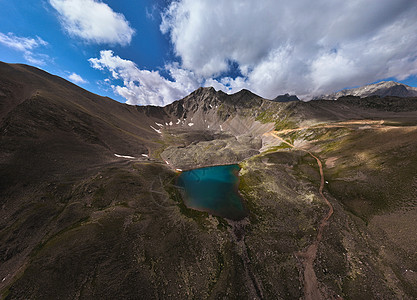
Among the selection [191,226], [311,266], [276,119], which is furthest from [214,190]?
[276,119]

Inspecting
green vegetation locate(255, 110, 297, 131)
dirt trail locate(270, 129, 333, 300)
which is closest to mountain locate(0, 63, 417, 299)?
dirt trail locate(270, 129, 333, 300)

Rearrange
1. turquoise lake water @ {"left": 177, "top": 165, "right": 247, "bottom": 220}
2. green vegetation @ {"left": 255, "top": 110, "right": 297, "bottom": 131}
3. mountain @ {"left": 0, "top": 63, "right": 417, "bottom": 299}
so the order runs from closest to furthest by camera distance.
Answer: mountain @ {"left": 0, "top": 63, "right": 417, "bottom": 299} → turquoise lake water @ {"left": 177, "top": 165, "right": 247, "bottom": 220} → green vegetation @ {"left": 255, "top": 110, "right": 297, "bottom": 131}

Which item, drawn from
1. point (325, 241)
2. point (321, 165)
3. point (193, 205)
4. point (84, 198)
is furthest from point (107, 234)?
point (321, 165)

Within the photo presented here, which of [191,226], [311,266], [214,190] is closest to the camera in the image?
[311,266]

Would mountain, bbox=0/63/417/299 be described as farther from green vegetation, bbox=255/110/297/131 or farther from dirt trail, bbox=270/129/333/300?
green vegetation, bbox=255/110/297/131

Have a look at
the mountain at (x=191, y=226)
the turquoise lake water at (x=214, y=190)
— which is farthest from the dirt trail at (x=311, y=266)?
the turquoise lake water at (x=214, y=190)

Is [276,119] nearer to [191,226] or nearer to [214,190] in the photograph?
[214,190]
